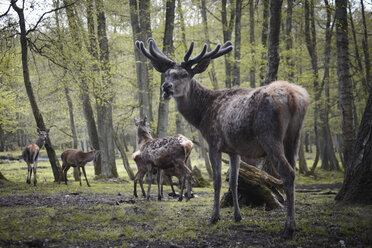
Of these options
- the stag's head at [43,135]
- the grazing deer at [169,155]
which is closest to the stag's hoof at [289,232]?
the grazing deer at [169,155]

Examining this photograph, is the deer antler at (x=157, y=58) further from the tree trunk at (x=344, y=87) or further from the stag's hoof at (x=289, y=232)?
the tree trunk at (x=344, y=87)

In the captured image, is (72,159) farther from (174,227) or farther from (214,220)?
(214,220)

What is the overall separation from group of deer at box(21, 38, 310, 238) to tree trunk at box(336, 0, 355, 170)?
536cm

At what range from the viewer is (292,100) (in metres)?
4.28

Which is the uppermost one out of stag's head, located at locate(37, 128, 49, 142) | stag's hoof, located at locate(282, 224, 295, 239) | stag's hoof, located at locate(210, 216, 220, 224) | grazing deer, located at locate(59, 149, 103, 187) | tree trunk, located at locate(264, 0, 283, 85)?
tree trunk, located at locate(264, 0, 283, 85)

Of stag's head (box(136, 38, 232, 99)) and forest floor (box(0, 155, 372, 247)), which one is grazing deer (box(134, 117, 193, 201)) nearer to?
forest floor (box(0, 155, 372, 247))

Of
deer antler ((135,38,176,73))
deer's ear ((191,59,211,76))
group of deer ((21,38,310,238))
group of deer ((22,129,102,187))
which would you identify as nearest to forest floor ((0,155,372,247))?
group of deer ((21,38,310,238))

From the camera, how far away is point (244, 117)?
15.4 ft

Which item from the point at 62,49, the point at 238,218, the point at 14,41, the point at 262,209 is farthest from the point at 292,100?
the point at 14,41

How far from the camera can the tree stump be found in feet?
21.3

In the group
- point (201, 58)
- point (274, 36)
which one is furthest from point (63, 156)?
point (274, 36)

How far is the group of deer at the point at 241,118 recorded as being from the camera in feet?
13.8

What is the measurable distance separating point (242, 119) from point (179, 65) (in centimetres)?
233

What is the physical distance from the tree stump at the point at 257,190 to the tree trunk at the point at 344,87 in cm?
345
